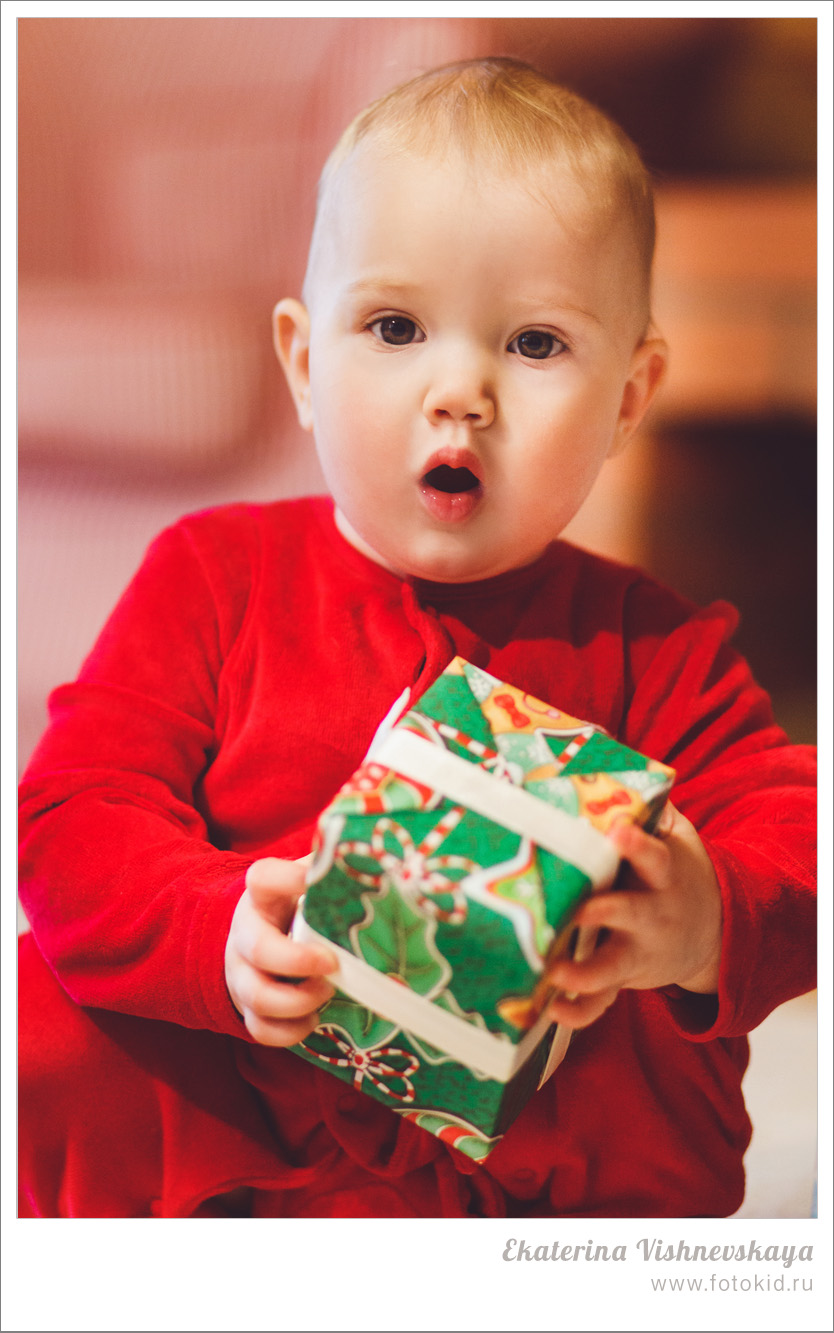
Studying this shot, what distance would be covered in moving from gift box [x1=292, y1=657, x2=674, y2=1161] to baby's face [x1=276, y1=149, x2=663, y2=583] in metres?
0.14

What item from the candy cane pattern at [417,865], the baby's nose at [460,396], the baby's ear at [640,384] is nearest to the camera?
the candy cane pattern at [417,865]

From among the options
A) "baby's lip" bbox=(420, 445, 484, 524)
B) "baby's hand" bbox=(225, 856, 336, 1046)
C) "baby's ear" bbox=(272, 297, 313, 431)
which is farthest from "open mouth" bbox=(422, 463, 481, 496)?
"baby's hand" bbox=(225, 856, 336, 1046)

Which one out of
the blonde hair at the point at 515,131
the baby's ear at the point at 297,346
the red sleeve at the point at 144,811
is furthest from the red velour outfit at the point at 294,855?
the blonde hair at the point at 515,131

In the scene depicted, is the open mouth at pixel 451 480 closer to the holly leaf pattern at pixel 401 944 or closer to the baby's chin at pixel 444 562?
the baby's chin at pixel 444 562

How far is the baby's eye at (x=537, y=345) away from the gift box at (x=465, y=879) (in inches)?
7.8

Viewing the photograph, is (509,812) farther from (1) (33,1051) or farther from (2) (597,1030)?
(1) (33,1051)

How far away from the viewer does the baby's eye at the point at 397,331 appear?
598mm

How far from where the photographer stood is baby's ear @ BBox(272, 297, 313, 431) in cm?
69

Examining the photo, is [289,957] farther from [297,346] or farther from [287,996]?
[297,346]

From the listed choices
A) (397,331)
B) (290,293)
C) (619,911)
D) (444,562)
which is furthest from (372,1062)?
(290,293)

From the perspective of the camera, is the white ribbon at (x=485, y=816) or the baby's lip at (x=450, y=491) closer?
the white ribbon at (x=485, y=816)

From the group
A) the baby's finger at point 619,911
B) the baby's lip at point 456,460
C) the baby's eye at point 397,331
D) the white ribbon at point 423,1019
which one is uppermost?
the baby's eye at point 397,331

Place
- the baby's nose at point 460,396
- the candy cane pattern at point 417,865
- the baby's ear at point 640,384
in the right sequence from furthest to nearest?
1. the baby's ear at point 640,384
2. the baby's nose at point 460,396
3. the candy cane pattern at point 417,865

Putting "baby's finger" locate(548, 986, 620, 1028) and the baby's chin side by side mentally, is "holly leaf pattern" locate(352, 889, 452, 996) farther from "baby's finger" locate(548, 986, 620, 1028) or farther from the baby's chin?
the baby's chin
